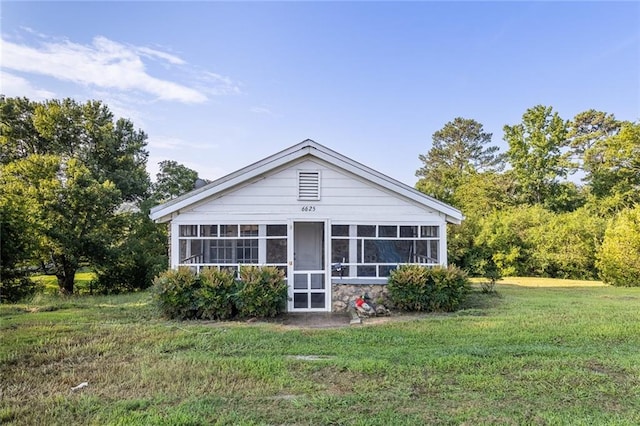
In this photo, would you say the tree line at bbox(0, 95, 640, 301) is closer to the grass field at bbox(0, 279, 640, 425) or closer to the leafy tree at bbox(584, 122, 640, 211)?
the leafy tree at bbox(584, 122, 640, 211)

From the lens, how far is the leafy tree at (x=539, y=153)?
28328 millimetres

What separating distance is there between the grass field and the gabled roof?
2734mm

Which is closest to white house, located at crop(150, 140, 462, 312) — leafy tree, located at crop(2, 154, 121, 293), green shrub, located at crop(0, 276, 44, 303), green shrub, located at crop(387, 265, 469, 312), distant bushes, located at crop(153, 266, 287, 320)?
green shrub, located at crop(387, 265, 469, 312)

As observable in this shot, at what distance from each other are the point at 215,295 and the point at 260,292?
3.06 feet

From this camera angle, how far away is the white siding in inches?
376

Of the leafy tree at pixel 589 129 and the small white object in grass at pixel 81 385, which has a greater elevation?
the leafy tree at pixel 589 129

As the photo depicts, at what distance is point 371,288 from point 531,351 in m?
4.37

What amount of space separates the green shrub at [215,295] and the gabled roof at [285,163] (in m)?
1.83

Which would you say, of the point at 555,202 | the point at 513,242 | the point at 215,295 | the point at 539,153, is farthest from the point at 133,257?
the point at 539,153

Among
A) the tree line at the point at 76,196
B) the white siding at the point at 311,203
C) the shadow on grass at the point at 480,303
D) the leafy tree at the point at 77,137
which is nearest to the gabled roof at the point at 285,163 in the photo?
the white siding at the point at 311,203

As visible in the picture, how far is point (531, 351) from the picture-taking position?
5.59 metres

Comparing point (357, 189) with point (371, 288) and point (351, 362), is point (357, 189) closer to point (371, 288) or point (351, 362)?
point (371, 288)

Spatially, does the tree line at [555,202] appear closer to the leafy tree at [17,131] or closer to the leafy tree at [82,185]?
the leafy tree at [82,185]

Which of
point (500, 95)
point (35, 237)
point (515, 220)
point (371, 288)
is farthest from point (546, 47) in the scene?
point (35, 237)
